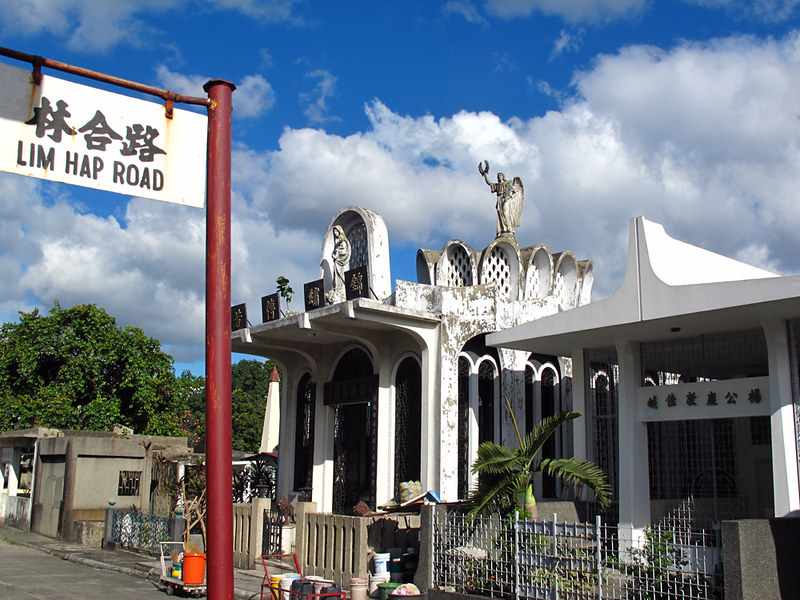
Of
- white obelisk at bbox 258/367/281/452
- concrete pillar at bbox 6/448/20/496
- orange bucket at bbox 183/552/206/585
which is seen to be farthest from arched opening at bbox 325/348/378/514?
concrete pillar at bbox 6/448/20/496

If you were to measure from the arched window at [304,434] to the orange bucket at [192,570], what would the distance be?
6120 mm

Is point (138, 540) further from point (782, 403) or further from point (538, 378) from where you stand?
point (782, 403)

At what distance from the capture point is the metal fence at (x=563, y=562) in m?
8.76

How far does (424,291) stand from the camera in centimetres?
1619

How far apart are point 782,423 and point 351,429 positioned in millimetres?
10678

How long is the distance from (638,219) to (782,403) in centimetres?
327

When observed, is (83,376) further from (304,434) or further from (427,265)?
(427,265)

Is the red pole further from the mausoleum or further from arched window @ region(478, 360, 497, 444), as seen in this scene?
arched window @ region(478, 360, 497, 444)

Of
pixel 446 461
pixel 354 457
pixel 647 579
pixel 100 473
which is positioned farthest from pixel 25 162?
pixel 100 473

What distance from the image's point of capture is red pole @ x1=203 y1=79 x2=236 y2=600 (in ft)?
12.8

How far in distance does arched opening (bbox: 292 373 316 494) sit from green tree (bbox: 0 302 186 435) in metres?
13.8

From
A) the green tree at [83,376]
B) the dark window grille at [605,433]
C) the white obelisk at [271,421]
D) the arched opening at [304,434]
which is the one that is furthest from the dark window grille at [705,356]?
the green tree at [83,376]

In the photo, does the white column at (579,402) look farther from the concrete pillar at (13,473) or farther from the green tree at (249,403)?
the green tree at (249,403)

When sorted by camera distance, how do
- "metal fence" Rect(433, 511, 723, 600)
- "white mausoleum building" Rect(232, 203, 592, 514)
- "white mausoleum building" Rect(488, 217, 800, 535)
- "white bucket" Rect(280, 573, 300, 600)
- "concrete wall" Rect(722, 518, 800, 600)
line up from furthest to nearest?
"white mausoleum building" Rect(232, 203, 592, 514) < "white bucket" Rect(280, 573, 300, 600) < "white mausoleum building" Rect(488, 217, 800, 535) < "metal fence" Rect(433, 511, 723, 600) < "concrete wall" Rect(722, 518, 800, 600)
